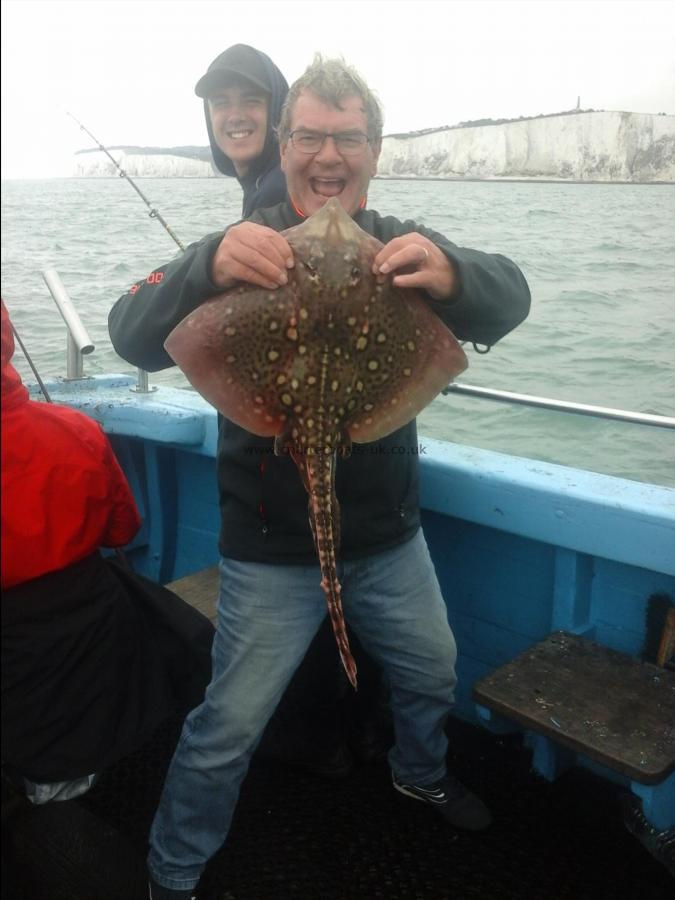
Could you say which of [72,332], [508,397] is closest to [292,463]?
[508,397]

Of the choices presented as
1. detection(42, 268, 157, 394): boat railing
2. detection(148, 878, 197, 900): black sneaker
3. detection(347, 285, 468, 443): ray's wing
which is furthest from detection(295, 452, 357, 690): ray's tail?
detection(42, 268, 157, 394): boat railing

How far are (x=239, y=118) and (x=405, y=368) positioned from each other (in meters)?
1.81

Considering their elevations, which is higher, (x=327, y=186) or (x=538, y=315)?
(x=327, y=186)

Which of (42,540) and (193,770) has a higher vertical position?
(42,540)

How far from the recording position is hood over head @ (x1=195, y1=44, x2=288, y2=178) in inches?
121

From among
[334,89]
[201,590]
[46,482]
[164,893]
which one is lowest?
[164,893]

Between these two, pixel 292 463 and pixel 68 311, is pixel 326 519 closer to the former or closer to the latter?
pixel 292 463

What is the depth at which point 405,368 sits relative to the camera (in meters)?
1.90

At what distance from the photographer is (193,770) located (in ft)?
7.25

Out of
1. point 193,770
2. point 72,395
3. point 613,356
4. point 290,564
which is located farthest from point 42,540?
point 613,356

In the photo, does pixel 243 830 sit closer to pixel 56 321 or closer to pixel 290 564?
pixel 290 564

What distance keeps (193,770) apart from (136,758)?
0.88m

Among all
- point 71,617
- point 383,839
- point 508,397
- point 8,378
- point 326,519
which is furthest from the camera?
point 508,397

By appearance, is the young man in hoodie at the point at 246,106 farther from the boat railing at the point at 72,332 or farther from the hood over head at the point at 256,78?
the boat railing at the point at 72,332
